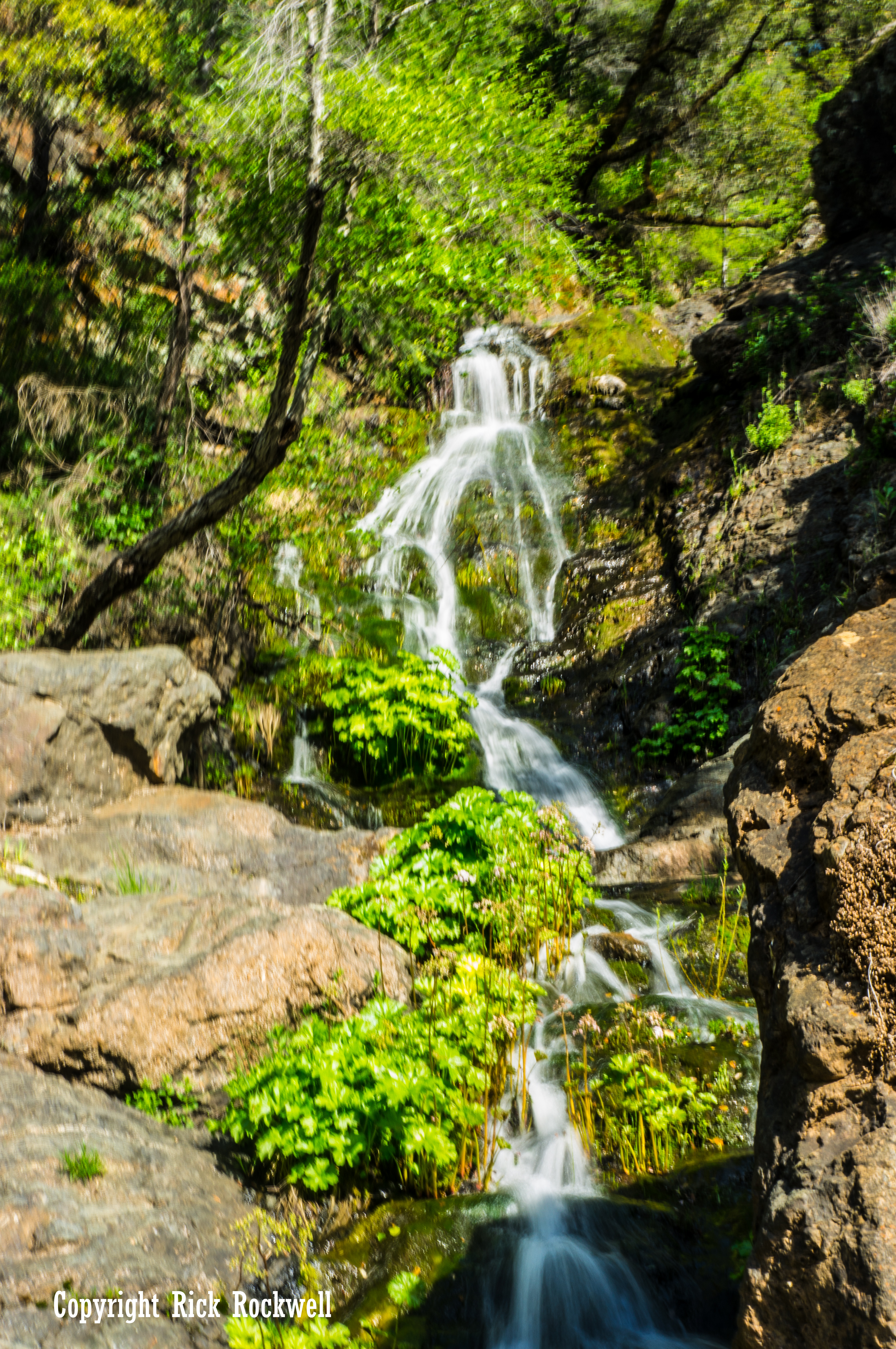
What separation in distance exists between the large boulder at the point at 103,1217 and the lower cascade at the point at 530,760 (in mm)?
1224

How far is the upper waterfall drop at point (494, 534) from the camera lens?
9.41m

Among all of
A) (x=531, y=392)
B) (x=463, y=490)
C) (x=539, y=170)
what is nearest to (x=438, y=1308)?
(x=463, y=490)

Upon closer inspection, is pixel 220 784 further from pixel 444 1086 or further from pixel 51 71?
→ pixel 51 71

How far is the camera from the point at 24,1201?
9.93 ft

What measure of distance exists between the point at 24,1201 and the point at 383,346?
11959mm

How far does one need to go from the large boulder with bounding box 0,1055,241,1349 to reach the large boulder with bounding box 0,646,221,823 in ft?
9.84

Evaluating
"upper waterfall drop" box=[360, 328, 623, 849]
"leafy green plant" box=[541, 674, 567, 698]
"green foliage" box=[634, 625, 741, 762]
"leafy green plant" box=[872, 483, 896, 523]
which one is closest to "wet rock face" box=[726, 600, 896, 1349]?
"upper waterfall drop" box=[360, 328, 623, 849]

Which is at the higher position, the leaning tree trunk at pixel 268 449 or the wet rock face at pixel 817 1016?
the leaning tree trunk at pixel 268 449

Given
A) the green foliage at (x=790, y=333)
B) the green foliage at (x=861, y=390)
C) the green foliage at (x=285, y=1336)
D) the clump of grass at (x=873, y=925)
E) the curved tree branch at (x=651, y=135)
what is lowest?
the green foliage at (x=285, y=1336)

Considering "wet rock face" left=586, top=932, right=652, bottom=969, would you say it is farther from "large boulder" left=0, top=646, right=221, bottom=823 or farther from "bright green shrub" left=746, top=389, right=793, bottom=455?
"bright green shrub" left=746, top=389, right=793, bottom=455

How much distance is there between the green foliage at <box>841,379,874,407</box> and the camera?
33.1 feet

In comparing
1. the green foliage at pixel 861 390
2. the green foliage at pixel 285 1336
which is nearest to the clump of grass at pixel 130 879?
the green foliage at pixel 285 1336

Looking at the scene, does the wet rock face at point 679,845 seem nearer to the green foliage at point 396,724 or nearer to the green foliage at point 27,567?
the green foliage at point 396,724

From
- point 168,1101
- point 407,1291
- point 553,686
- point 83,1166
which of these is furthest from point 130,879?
point 553,686
